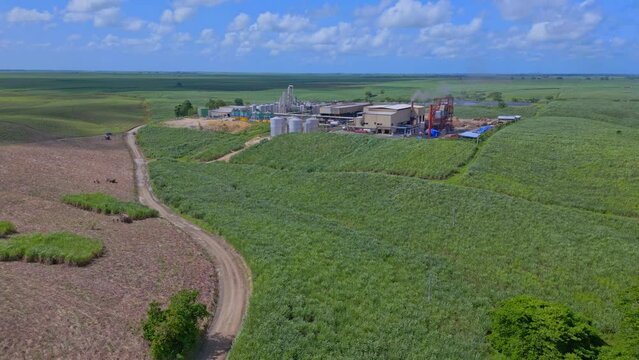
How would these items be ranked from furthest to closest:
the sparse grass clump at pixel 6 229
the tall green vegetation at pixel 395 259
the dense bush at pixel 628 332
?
A: the sparse grass clump at pixel 6 229, the tall green vegetation at pixel 395 259, the dense bush at pixel 628 332

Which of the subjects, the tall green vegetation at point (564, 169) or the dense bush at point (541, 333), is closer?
the dense bush at point (541, 333)

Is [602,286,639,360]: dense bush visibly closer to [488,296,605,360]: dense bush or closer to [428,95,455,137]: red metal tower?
[488,296,605,360]: dense bush

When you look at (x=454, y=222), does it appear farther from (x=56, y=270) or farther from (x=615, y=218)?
(x=56, y=270)

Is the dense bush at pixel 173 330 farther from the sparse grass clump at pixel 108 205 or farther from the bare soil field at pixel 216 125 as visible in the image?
the bare soil field at pixel 216 125

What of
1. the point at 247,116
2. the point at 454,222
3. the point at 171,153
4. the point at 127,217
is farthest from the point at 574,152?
the point at 247,116

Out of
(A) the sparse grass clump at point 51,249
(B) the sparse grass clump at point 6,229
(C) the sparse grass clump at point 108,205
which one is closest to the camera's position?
(A) the sparse grass clump at point 51,249

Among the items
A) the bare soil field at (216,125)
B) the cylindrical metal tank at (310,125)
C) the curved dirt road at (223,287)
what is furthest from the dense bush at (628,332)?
the bare soil field at (216,125)

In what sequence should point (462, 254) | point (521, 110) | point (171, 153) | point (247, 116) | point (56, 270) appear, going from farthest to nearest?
point (521, 110), point (247, 116), point (171, 153), point (462, 254), point (56, 270)
